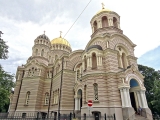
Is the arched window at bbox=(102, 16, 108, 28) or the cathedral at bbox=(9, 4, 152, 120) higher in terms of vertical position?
the arched window at bbox=(102, 16, 108, 28)

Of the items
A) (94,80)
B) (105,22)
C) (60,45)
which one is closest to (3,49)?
(94,80)

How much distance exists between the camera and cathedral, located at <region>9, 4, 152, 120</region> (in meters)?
13.0

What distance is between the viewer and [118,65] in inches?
612

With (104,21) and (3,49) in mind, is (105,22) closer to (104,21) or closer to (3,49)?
(104,21)

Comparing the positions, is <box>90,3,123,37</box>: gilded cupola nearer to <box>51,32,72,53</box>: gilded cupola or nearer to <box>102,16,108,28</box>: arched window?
<box>102,16,108,28</box>: arched window

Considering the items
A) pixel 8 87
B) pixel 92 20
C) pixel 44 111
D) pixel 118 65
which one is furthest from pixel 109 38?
pixel 44 111

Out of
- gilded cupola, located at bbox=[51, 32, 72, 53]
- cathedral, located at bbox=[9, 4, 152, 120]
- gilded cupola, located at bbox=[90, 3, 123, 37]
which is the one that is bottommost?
cathedral, located at bbox=[9, 4, 152, 120]

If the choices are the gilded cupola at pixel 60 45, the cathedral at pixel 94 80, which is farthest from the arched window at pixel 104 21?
the gilded cupola at pixel 60 45

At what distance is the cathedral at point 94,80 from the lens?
13.0m

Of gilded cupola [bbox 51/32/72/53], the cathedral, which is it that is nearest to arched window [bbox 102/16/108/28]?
the cathedral

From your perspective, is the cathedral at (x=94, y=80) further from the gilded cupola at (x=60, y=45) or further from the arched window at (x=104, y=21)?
the gilded cupola at (x=60, y=45)

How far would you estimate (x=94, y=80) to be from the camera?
14.0m

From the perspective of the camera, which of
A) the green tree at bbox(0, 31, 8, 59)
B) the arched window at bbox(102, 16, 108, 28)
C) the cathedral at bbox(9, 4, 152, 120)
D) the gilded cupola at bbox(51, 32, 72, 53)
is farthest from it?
the gilded cupola at bbox(51, 32, 72, 53)

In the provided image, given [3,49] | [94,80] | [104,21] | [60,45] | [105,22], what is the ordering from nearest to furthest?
[3,49] < [94,80] < [105,22] < [104,21] < [60,45]
